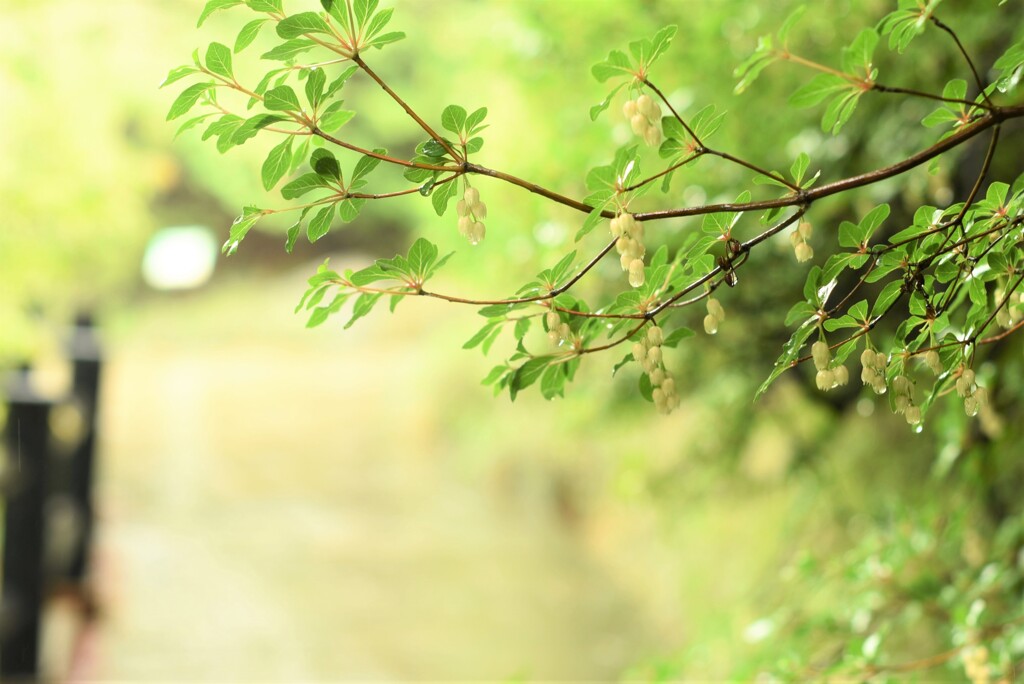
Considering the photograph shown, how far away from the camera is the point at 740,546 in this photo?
8.59 feet

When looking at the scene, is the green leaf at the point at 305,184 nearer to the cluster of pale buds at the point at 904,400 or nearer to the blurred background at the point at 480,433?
the cluster of pale buds at the point at 904,400

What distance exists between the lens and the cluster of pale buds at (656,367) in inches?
21.6

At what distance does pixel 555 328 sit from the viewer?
1.79ft

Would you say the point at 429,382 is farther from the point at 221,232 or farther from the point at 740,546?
the point at 221,232

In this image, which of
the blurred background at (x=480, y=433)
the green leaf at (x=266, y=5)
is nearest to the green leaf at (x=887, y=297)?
the green leaf at (x=266, y=5)

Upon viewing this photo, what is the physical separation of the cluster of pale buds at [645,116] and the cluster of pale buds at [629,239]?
40 millimetres

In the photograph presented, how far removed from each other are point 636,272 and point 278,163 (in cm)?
19

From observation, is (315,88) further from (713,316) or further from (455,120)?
(713,316)

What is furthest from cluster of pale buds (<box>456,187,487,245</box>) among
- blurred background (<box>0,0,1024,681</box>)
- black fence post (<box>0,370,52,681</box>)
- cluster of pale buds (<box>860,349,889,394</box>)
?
black fence post (<box>0,370,52,681</box>)

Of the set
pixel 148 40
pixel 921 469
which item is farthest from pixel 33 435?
pixel 921 469

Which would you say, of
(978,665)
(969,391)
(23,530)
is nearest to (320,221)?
(969,391)

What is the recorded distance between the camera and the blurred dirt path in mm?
3471

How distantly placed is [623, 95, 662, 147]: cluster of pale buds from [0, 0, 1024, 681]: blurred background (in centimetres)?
58

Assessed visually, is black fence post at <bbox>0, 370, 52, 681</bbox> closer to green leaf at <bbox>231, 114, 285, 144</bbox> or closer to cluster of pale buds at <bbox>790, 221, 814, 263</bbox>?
green leaf at <bbox>231, 114, 285, 144</bbox>
